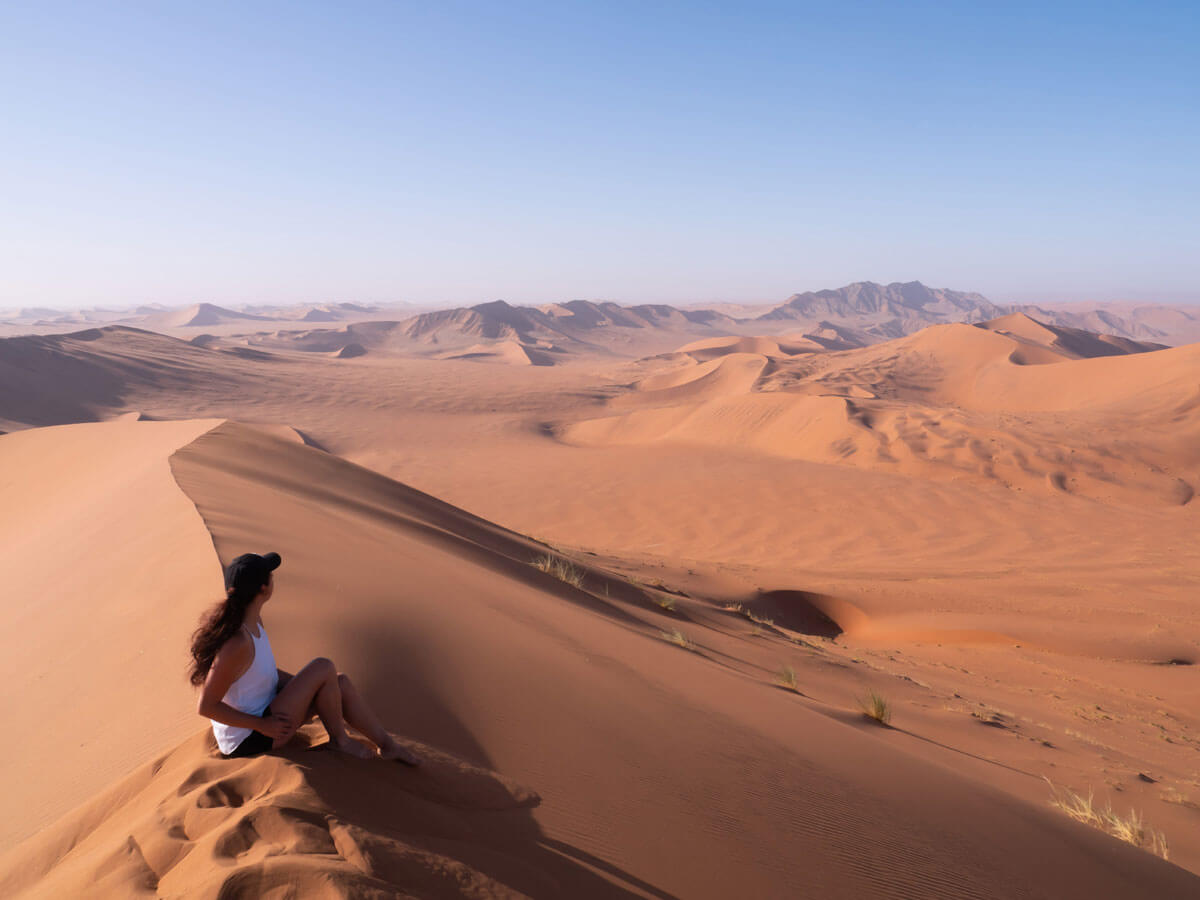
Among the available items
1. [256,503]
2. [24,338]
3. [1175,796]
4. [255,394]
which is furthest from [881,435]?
[24,338]

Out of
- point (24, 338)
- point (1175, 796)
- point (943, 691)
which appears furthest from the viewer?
point (24, 338)

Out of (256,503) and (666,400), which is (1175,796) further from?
(666,400)

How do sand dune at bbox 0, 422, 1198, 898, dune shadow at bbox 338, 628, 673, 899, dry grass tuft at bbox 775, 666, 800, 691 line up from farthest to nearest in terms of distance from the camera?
dry grass tuft at bbox 775, 666, 800, 691 → dune shadow at bbox 338, 628, 673, 899 → sand dune at bbox 0, 422, 1198, 898

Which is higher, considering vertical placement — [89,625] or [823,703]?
[89,625]

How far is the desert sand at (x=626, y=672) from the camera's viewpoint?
2393 millimetres

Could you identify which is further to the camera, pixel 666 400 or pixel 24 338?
pixel 666 400

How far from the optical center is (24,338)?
30.4 meters

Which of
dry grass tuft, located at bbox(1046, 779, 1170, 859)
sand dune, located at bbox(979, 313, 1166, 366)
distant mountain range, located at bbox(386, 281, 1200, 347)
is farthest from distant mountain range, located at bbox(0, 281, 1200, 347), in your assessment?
dry grass tuft, located at bbox(1046, 779, 1170, 859)

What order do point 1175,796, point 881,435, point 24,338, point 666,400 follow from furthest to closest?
1. point 666,400
2. point 24,338
3. point 881,435
4. point 1175,796

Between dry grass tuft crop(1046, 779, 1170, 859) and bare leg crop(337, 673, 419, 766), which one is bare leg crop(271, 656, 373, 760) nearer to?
bare leg crop(337, 673, 419, 766)

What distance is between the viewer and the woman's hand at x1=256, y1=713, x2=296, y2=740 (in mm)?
2482

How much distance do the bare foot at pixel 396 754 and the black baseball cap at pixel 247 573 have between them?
2.45 feet

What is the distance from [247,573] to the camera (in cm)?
254

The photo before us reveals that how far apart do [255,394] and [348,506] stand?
26.8m
